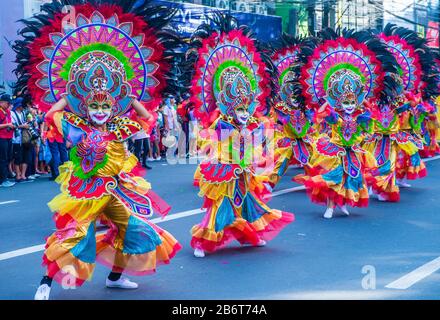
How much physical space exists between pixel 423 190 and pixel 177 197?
4.10 m

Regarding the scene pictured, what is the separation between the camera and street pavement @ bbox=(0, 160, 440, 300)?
5742 millimetres

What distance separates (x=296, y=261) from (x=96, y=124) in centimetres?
244

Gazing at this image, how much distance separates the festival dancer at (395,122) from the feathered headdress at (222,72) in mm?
3004

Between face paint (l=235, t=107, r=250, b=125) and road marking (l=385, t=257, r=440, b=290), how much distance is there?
230 cm

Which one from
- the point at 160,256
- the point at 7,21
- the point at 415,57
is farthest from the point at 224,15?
the point at 7,21

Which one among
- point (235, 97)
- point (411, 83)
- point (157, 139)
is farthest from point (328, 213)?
point (157, 139)

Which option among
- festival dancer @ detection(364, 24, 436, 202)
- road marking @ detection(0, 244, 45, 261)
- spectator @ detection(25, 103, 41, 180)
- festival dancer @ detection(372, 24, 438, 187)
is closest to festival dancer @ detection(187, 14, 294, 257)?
road marking @ detection(0, 244, 45, 261)

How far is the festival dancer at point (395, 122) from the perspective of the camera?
10.6 m

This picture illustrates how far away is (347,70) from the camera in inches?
370

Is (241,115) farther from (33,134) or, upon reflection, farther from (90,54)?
(33,134)

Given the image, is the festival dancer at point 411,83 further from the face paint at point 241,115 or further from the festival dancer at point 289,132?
the face paint at point 241,115

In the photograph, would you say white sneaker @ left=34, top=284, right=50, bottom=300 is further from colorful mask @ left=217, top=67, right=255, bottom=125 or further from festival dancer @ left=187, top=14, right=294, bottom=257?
colorful mask @ left=217, top=67, right=255, bottom=125

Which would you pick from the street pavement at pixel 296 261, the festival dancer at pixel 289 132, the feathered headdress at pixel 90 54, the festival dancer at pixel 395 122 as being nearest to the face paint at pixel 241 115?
the street pavement at pixel 296 261

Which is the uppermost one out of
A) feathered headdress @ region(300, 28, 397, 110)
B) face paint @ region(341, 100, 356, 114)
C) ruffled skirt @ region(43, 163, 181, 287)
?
feathered headdress @ region(300, 28, 397, 110)
